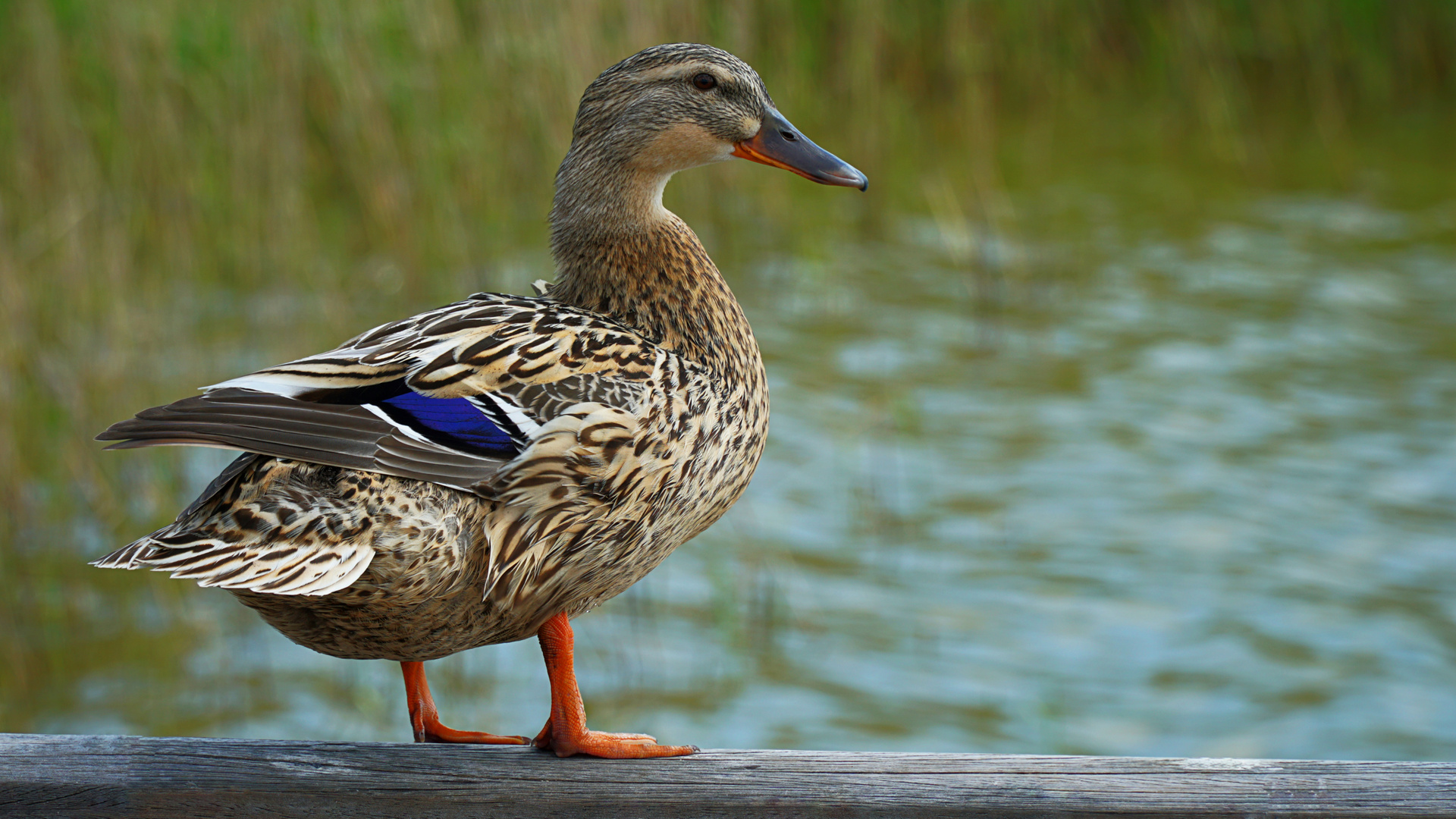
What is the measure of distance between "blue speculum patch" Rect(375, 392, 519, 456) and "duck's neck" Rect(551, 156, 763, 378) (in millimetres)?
385

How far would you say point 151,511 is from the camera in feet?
17.1

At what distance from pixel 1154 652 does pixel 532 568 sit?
133 inches

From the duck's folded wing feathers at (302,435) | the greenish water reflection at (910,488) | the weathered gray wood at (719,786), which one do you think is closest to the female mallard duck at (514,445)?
the duck's folded wing feathers at (302,435)

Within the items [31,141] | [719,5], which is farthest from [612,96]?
[719,5]

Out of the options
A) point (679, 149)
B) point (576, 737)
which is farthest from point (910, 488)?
point (576, 737)

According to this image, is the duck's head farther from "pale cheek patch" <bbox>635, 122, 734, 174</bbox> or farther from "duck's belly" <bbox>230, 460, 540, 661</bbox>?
"duck's belly" <bbox>230, 460, 540, 661</bbox>

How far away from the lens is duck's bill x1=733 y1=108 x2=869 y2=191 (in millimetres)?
2436

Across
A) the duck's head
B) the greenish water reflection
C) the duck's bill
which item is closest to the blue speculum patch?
the duck's head

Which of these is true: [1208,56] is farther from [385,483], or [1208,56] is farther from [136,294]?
[385,483]

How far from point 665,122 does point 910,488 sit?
3.77 metres

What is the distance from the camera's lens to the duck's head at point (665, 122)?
2.36 metres

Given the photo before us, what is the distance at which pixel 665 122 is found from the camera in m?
2.36

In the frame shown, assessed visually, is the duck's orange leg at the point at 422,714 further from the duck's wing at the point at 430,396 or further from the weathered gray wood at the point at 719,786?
the duck's wing at the point at 430,396

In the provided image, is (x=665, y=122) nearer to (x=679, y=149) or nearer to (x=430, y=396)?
(x=679, y=149)
